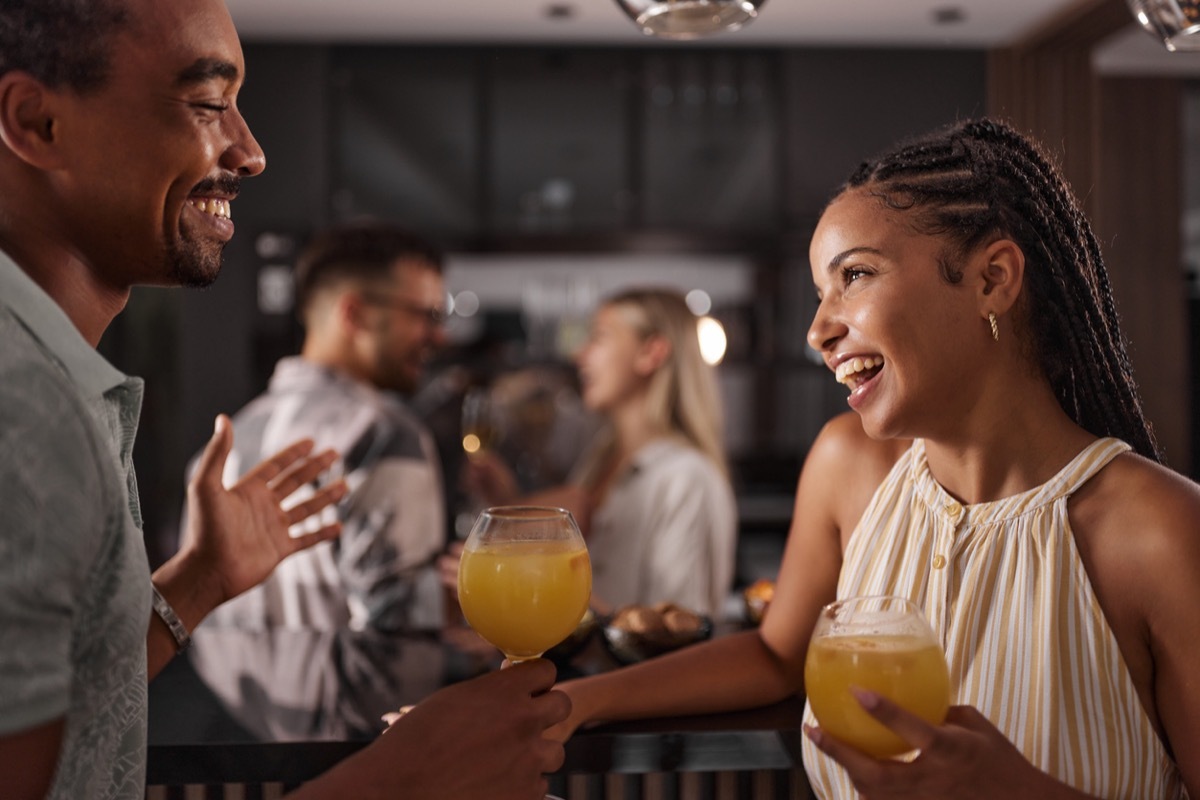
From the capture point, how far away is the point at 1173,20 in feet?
4.78

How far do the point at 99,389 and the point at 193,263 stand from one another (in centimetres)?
26

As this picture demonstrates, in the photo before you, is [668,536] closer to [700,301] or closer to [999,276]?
[999,276]

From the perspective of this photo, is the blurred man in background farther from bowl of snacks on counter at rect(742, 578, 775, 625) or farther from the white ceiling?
the white ceiling

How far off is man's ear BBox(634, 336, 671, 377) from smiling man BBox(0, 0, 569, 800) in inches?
82.5

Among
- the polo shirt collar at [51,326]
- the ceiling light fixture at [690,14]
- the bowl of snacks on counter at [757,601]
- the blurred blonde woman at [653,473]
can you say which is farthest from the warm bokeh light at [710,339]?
the polo shirt collar at [51,326]

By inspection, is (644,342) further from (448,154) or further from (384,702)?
(448,154)

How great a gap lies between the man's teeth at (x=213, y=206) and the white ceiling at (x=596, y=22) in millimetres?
3964

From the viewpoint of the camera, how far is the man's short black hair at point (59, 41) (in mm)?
1167

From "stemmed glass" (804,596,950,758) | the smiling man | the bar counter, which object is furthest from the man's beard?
"stemmed glass" (804,596,950,758)

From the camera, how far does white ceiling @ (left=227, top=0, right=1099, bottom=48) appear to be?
5070mm

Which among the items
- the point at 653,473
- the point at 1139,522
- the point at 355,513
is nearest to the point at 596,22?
the point at 653,473

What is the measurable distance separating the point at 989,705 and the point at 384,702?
86 cm

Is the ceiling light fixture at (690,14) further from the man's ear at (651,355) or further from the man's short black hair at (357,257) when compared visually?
the man's ear at (651,355)

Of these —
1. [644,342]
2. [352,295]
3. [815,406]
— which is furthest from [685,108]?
[352,295]
